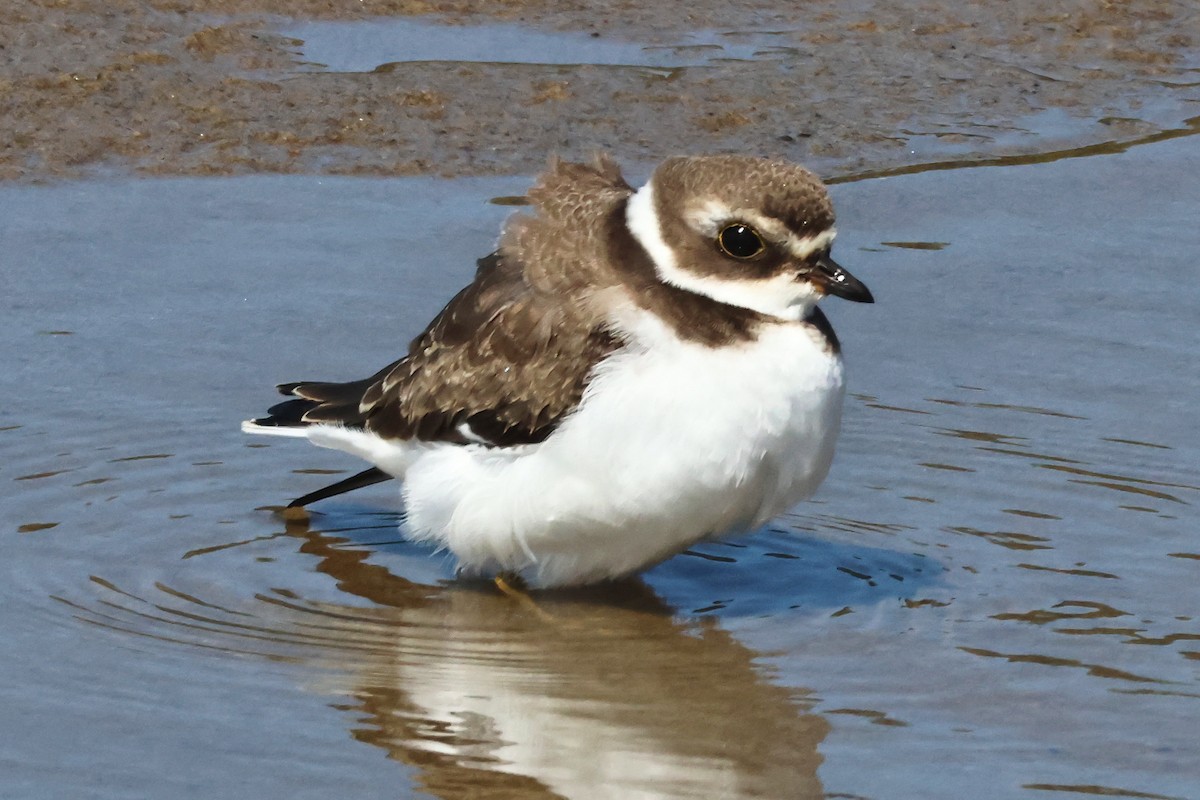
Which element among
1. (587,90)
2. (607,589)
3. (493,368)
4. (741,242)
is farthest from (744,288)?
(587,90)

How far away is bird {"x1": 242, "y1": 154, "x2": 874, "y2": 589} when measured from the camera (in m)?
5.61

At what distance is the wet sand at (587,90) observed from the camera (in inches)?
365

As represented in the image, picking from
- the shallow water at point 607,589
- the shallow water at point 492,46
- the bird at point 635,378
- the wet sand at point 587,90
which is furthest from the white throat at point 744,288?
the shallow water at point 492,46

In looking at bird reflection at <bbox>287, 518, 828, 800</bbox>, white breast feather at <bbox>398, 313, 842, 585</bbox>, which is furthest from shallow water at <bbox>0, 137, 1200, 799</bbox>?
white breast feather at <bbox>398, 313, 842, 585</bbox>

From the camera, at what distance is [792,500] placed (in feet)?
19.3

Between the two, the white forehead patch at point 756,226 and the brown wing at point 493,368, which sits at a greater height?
the white forehead patch at point 756,226

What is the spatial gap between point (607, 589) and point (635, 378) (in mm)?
970

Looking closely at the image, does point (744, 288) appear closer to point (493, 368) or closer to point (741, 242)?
point (741, 242)

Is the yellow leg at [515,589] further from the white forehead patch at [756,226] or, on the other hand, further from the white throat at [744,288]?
the white forehead patch at [756,226]

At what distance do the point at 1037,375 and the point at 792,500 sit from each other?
1880mm

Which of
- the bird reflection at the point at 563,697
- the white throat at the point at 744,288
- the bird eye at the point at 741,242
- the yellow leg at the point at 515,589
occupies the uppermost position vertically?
the bird eye at the point at 741,242

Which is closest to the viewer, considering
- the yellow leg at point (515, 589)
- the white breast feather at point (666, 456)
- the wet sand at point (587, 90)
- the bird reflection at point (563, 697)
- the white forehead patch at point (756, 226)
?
the bird reflection at point (563, 697)

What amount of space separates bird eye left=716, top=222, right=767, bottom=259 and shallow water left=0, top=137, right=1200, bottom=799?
1.05 metres

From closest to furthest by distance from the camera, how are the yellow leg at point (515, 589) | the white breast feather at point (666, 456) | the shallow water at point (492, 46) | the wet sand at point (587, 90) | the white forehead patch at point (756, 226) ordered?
the white breast feather at point (666, 456) < the white forehead patch at point (756, 226) < the yellow leg at point (515, 589) < the wet sand at point (587, 90) < the shallow water at point (492, 46)
